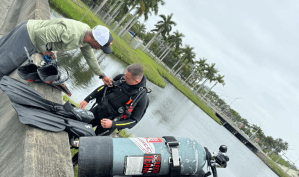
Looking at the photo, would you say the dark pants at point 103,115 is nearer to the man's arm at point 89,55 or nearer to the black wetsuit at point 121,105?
the black wetsuit at point 121,105

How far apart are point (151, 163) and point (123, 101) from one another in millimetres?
1756

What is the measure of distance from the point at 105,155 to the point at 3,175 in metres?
1.03

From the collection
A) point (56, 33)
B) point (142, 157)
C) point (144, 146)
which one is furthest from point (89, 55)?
point (142, 157)

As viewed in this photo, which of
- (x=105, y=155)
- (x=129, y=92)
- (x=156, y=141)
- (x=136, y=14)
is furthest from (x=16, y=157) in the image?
(x=136, y=14)

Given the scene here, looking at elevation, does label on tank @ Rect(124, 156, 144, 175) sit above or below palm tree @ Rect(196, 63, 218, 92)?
below

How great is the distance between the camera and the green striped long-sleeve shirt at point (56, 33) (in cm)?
377

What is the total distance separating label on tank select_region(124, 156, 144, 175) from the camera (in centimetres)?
257

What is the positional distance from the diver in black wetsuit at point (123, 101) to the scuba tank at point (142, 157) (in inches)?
48.3

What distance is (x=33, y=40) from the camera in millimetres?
3938

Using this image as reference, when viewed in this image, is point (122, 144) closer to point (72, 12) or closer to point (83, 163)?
point (83, 163)

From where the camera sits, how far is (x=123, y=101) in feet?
13.8

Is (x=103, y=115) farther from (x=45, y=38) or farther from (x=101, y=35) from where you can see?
(x=45, y=38)

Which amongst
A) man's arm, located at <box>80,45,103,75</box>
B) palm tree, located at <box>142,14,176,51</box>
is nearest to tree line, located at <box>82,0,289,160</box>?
palm tree, located at <box>142,14,176,51</box>

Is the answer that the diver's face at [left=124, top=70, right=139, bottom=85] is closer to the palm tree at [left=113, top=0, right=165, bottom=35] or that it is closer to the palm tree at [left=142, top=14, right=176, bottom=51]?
the palm tree at [left=113, top=0, right=165, bottom=35]
